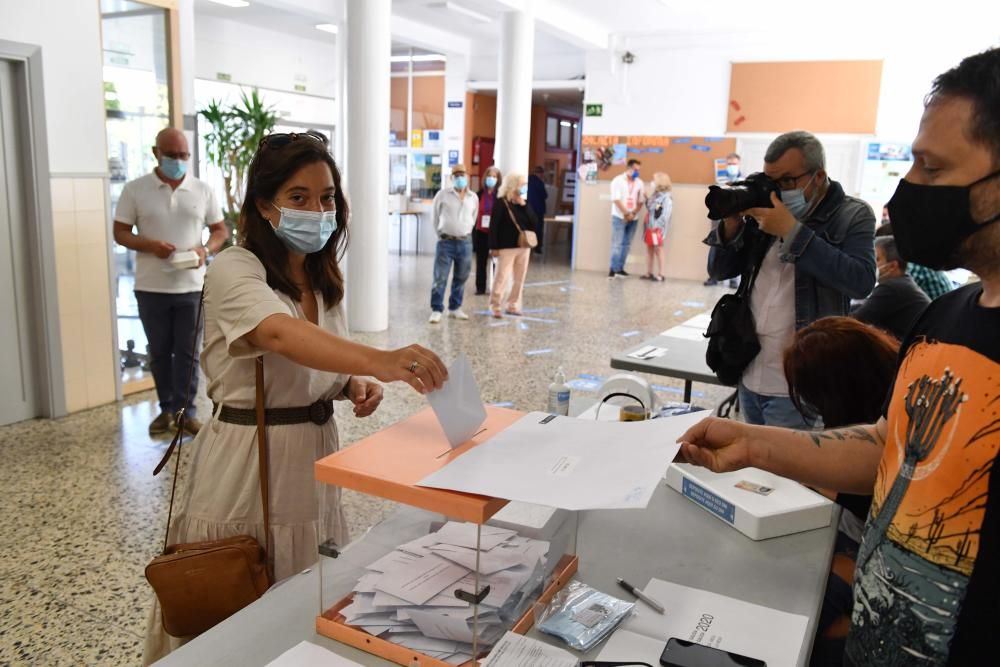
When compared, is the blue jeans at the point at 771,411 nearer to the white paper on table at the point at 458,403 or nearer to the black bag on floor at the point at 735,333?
the black bag on floor at the point at 735,333

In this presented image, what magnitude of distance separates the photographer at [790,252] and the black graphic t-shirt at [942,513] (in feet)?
4.44

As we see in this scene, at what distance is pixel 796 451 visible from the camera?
4.36 feet

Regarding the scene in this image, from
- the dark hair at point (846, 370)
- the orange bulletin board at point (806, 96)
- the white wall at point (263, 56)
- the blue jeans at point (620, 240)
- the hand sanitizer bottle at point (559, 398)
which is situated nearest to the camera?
the dark hair at point (846, 370)

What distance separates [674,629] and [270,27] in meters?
12.0

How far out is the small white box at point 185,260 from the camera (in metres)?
3.99

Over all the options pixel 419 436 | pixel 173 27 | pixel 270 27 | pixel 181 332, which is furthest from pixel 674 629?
pixel 270 27

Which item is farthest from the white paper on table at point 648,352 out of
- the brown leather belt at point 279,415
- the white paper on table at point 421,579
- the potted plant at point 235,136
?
the potted plant at point 235,136

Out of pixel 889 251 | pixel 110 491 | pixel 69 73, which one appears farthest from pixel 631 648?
pixel 69 73

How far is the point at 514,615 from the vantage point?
1227mm

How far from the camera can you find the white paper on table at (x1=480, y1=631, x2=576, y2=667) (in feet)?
3.66

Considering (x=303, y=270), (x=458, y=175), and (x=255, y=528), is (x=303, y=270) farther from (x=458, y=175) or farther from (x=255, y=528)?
(x=458, y=175)

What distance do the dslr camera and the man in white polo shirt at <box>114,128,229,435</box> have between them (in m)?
2.91

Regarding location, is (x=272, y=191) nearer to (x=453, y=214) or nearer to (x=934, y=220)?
(x=934, y=220)

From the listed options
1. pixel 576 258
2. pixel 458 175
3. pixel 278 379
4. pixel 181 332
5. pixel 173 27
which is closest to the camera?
pixel 278 379
